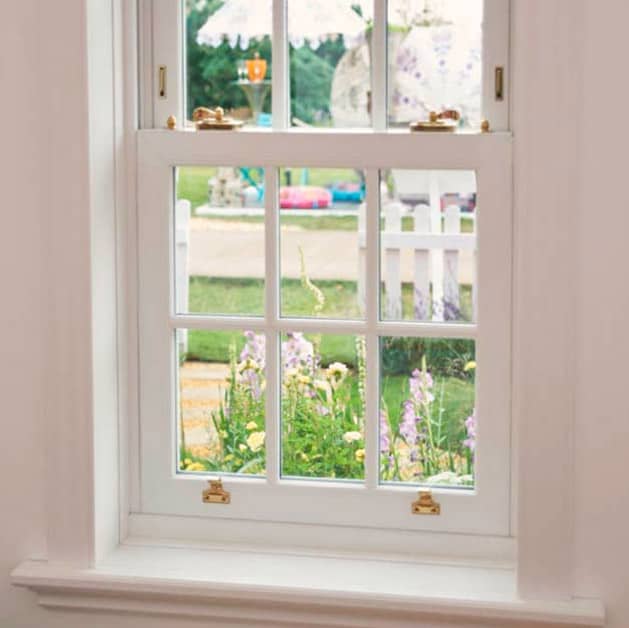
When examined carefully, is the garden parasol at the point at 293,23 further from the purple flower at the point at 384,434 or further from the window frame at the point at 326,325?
the purple flower at the point at 384,434

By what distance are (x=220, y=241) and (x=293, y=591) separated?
26.9 inches

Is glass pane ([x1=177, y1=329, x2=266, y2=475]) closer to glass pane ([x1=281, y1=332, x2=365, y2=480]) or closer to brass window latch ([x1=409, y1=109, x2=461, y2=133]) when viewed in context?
glass pane ([x1=281, y1=332, x2=365, y2=480])

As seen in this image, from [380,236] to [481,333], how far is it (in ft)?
0.87

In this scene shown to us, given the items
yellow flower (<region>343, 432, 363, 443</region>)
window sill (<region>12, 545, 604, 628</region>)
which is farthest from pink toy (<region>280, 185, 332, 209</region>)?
window sill (<region>12, 545, 604, 628</region>)

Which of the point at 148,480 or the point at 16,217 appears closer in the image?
the point at 16,217

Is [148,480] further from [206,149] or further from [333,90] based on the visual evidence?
[333,90]

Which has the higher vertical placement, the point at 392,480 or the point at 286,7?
the point at 286,7

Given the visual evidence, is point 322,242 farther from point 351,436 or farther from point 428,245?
point 351,436

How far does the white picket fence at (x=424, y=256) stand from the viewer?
2.53 metres

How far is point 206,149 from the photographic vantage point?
2.58 m

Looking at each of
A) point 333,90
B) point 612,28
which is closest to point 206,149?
point 333,90

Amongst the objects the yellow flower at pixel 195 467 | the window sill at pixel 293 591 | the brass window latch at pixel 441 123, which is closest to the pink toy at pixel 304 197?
the brass window latch at pixel 441 123

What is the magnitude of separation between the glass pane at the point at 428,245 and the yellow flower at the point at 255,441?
0.35 metres

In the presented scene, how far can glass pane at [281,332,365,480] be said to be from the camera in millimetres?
2604
